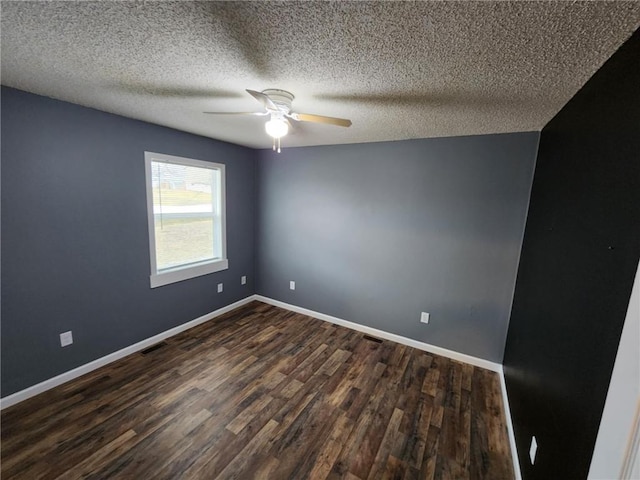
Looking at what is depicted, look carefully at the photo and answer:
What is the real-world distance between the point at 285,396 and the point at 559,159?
8.84ft

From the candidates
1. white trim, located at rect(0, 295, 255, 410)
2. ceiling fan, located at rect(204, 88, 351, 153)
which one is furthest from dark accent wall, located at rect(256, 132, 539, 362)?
ceiling fan, located at rect(204, 88, 351, 153)

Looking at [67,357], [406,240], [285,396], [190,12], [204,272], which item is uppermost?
[190,12]

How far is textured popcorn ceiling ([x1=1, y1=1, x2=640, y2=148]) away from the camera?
97 centimetres

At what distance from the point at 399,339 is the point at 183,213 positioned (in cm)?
304

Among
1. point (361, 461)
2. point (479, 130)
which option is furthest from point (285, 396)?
point (479, 130)

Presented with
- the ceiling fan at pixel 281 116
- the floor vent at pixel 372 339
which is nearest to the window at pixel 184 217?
the ceiling fan at pixel 281 116

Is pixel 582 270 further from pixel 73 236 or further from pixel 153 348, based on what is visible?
pixel 153 348

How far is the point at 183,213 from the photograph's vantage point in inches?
124

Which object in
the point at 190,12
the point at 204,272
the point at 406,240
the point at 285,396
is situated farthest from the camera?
the point at 204,272

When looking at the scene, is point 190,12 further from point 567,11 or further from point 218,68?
point 567,11

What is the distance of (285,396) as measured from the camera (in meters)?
2.25

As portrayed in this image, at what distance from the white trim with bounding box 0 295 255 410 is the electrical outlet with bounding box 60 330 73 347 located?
10.2 inches

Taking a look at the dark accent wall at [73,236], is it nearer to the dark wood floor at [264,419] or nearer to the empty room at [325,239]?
the empty room at [325,239]

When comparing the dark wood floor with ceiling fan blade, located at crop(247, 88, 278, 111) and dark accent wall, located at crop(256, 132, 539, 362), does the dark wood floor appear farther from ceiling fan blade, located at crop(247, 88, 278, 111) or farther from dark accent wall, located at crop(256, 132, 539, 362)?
ceiling fan blade, located at crop(247, 88, 278, 111)
